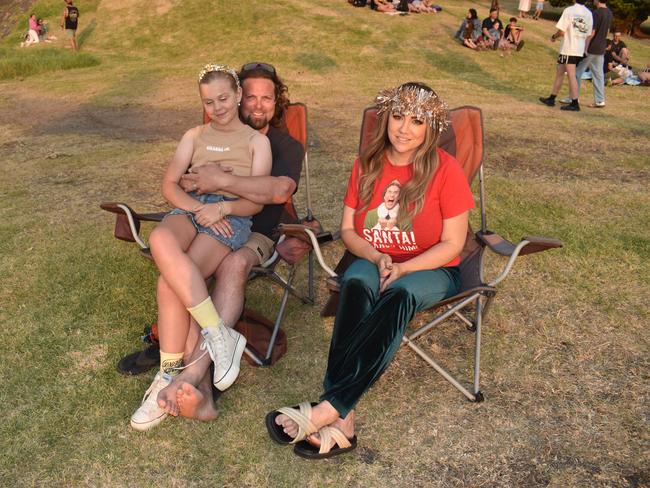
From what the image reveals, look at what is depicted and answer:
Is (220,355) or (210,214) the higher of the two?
(210,214)

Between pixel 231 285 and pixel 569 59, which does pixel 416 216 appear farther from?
pixel 569 59

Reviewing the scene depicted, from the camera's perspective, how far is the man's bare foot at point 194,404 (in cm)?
261

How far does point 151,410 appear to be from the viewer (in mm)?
2764

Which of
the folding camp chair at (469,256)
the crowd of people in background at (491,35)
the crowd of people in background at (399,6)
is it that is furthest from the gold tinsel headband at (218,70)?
the crowd of people in background at (399,6)

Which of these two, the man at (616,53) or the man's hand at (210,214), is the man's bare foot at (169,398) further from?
the man at (616,53)

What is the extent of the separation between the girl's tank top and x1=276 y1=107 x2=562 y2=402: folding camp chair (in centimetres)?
52

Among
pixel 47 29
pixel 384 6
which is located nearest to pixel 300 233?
pixel 384 6

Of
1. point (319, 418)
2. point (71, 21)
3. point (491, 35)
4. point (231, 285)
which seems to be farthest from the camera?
point (71, 21)

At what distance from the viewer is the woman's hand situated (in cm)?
282

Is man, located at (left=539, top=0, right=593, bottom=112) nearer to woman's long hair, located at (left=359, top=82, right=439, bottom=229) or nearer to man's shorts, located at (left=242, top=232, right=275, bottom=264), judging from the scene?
woman's long hair, located at (left=359, top=82, right=439, bottom=229)

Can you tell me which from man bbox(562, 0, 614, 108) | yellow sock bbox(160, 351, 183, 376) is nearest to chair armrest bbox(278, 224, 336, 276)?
yellow sock bbox(160, 351, 183, 376)

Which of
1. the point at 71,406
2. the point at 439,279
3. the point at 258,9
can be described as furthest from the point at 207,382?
the point at 258,9

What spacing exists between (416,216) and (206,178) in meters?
1.17

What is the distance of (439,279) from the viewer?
291 centimetres
